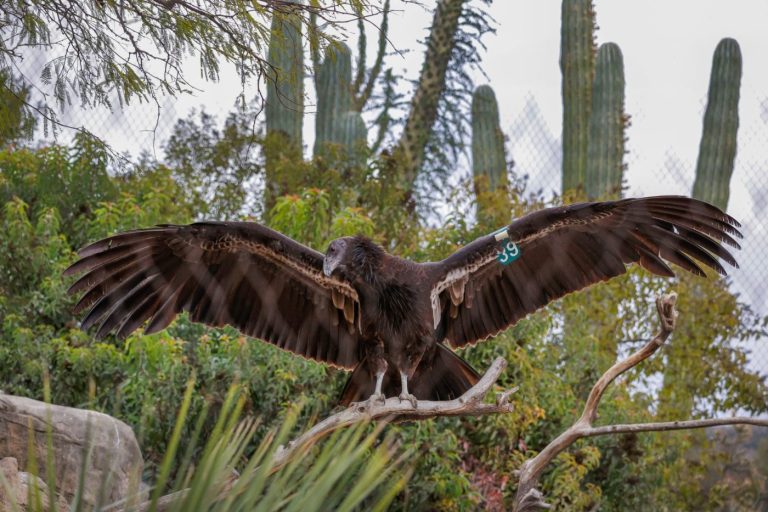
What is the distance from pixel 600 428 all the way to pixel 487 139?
7.27 m

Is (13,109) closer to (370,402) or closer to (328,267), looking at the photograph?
(328,267)

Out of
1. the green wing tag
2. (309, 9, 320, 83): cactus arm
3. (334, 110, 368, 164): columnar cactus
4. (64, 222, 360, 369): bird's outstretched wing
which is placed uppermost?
(334, 110, 368, 164): columnar cactus

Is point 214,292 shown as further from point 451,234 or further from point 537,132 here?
point 537,132

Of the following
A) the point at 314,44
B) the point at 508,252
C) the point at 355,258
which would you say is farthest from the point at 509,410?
the point at 314,44

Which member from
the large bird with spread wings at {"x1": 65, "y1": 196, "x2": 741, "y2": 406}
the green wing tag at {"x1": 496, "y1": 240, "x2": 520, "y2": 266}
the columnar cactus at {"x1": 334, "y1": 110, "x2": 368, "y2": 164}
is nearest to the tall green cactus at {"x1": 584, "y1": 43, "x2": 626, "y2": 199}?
the columnar cactus at {"x1": 334, "y1": 110, "x2": 368, "y2": 164}

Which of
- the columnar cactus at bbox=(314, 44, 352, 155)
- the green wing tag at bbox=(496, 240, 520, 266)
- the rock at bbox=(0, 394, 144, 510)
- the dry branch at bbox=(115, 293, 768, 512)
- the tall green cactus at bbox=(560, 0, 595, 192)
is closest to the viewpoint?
the dry branch at bbox=(115, 293, 768, 512)

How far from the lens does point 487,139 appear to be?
1079cm

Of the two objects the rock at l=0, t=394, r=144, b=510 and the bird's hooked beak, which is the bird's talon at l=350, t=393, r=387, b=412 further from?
the rock at l=0, t=394, r=144, b=510

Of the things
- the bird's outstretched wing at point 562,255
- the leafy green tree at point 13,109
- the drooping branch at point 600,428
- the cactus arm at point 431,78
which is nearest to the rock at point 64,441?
the leafy green tree at point 13,109

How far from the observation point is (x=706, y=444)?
30.3ft

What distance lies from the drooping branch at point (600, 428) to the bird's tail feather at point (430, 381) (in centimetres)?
38

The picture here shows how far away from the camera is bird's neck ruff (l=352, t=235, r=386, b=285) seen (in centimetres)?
376

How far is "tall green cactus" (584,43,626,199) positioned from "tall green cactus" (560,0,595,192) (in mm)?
223

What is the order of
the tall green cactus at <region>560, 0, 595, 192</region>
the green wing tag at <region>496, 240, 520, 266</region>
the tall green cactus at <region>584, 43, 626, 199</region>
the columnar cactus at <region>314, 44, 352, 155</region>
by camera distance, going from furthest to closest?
the tall green cactus at <region>560, 0, 595, 192</region> < the tall green cactus at <region>584, 43, 626, 199</region> < the columnar cactus at <region>314, 44, 352, 155</region> < the green wing tag at <region>496, 240, 520, 266</region>
